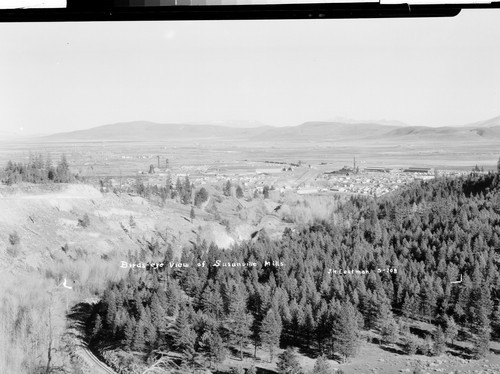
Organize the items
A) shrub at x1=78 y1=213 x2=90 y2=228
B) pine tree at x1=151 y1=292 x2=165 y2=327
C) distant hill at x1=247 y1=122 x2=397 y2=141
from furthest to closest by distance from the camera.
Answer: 1. distant hill at x1=247 y1=122 x2=397 y2=141
2. shrub at x1=78 y1=213 x2=90 y2=228
3. pine tree at x1=151 y1=292 x2=165 y2=327

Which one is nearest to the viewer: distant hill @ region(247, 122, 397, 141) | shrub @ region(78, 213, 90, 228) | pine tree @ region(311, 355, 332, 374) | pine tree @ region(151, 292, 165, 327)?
pine tree @ region(311, 355, 332, 374)

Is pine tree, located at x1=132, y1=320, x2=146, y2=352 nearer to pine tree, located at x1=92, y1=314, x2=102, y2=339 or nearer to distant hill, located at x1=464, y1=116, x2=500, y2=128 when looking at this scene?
pine tree, located at x1=92, y1=314, x2=102, y2=339

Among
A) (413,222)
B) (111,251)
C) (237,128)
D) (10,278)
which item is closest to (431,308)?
(413,222)

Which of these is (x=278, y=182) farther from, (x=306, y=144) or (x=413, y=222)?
(x=413, y=222)

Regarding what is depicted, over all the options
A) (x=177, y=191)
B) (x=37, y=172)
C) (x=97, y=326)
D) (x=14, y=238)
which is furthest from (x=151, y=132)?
(x=97, y=326)

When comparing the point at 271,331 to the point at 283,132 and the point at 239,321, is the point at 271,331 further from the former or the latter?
the point at 283,132

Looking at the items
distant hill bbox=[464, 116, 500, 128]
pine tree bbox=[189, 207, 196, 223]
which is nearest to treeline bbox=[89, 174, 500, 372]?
pine tree bbox=[189, 207, 196, 223]

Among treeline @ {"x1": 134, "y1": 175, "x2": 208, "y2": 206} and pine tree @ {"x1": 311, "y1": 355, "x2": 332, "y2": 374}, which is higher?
treeline @ {"x1": 134, "y1": 175, "x2": 208, "y2": 206}
